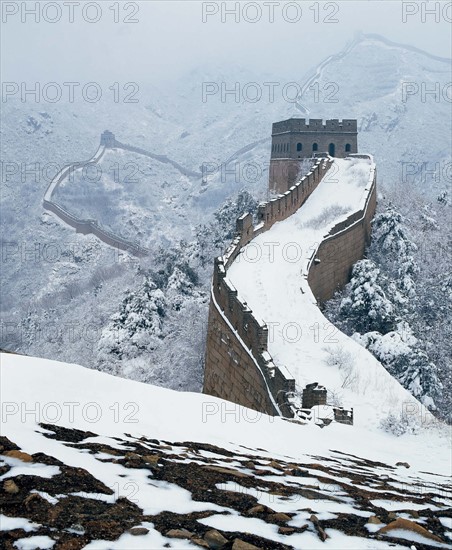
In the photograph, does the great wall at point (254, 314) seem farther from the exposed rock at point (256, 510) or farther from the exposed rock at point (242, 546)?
the exposed rock at point (242, 546)

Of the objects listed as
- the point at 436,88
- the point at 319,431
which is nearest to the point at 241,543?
the point at 319,431

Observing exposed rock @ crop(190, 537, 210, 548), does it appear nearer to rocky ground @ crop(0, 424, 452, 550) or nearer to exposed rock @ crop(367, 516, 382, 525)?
rocky ground @ crop(0, 424, 452, 550)

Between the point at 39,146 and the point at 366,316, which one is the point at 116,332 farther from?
the point at 39,146

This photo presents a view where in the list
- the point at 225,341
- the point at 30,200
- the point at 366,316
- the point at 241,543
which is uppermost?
the point at 30,200

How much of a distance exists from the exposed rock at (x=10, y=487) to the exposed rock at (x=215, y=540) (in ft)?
4.44

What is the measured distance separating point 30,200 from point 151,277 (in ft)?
214

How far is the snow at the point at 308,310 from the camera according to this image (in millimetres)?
15656

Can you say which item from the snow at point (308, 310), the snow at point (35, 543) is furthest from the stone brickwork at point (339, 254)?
the snow at point (35, 543)

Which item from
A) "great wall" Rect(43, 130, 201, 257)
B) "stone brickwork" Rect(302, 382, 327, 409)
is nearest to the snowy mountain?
"great wall" Rect(43, 130, 201, 257)

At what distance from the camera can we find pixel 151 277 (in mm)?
43312

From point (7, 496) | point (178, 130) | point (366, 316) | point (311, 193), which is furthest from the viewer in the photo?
point (178, 130)

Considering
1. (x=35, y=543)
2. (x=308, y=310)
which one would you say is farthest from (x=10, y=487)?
(x=308, y=310)

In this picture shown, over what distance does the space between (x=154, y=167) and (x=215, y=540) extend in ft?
408

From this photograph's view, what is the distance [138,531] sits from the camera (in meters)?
4.43
